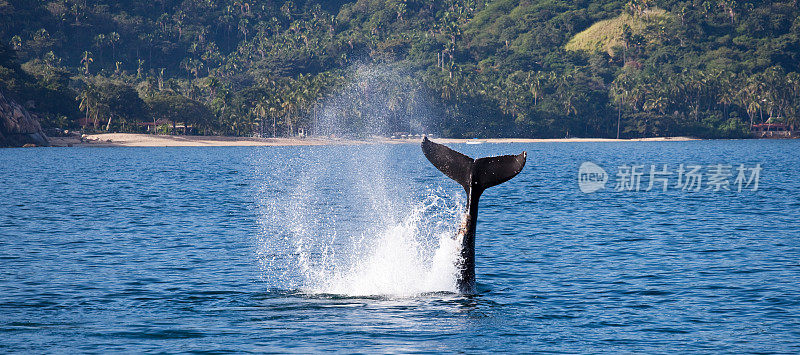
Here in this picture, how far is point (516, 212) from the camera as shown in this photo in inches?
1893

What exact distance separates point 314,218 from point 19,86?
148m

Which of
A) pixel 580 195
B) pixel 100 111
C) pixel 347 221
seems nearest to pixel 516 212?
→ pixel 347 221

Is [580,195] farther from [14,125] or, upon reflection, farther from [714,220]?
[14,125]

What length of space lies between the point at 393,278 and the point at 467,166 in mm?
6104

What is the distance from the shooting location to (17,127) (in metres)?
167

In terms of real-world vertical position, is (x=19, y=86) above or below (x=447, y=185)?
above

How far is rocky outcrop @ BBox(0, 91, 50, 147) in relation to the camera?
162 m

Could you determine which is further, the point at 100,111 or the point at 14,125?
the point at 100,111
